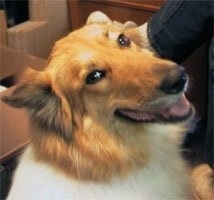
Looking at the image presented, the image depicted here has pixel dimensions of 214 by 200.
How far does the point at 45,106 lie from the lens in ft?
3.42

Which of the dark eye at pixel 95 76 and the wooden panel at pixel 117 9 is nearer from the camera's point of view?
the dark eye at pixel 95 76

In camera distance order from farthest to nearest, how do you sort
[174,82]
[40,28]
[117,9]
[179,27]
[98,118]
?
[40,28] < [117,9] < [179,27] < [98,118] < [174,82]

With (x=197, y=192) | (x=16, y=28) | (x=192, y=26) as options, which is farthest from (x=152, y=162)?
(x=16, y=28)

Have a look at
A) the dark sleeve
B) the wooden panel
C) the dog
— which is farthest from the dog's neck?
the wooden panel

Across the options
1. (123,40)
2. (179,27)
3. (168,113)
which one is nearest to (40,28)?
(179,27)

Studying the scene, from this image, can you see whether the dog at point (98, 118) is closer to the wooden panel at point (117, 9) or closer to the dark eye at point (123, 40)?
the dark eye at point (123, 40)

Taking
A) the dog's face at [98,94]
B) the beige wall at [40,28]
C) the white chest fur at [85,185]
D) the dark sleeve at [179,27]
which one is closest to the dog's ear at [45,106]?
the dog's face at [98,94]

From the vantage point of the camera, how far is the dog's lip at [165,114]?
107 cm

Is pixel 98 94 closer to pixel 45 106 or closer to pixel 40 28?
pixel 45 106

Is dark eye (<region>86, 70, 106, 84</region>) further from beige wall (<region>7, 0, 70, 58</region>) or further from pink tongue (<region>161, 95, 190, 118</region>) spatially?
beige wall (<region>7, 0, 70, 58</region>)

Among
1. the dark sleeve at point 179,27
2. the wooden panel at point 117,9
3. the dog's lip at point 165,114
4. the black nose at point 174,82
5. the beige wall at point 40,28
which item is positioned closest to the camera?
the black nose at point 174,82

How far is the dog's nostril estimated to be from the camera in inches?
38.1

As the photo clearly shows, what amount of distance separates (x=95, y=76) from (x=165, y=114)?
194 mm

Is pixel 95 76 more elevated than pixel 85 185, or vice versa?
pixel 95 76
